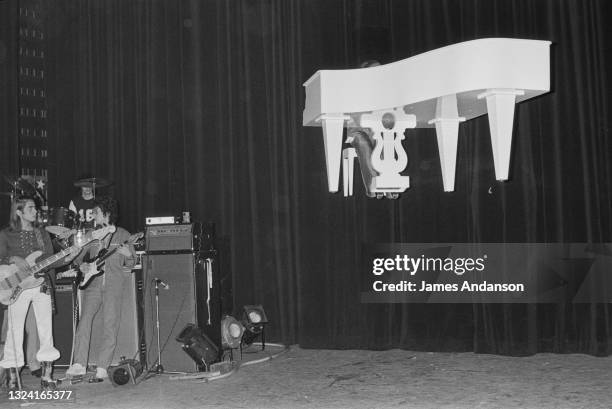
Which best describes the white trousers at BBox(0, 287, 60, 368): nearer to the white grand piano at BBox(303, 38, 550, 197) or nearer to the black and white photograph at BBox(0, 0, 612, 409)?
the black and white photograph at BBox(0, 0, 612, 409)

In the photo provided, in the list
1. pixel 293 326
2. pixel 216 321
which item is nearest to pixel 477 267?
pixel 293 326

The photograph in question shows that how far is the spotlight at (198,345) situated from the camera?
4566 millimetres

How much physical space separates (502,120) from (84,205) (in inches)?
152

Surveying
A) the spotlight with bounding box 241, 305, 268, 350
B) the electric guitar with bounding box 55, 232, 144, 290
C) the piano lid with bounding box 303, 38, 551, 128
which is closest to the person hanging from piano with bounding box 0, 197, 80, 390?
the electric guitar with bounding box 55, 232, 144, 290

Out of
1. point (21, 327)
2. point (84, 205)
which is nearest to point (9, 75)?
point (84, 205)

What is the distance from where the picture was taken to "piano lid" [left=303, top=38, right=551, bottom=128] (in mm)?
2818

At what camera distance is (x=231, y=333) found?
519 centimetres

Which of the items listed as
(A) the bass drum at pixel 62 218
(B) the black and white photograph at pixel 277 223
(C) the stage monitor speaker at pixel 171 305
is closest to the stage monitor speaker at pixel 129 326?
(B) the black and white photograph at pixel 277 223

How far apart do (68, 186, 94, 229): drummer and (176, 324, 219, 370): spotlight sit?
130 cm

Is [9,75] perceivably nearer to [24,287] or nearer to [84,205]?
[84,205]

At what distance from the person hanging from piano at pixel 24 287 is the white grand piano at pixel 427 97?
217 centimetres

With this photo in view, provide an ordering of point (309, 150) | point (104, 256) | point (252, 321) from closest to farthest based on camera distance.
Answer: point (104, 256) < point (252, 321) < point (309, 150)

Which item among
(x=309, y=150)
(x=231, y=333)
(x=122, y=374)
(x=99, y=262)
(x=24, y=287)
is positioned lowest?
(x=122, y=374)

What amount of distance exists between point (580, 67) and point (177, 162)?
363cm
